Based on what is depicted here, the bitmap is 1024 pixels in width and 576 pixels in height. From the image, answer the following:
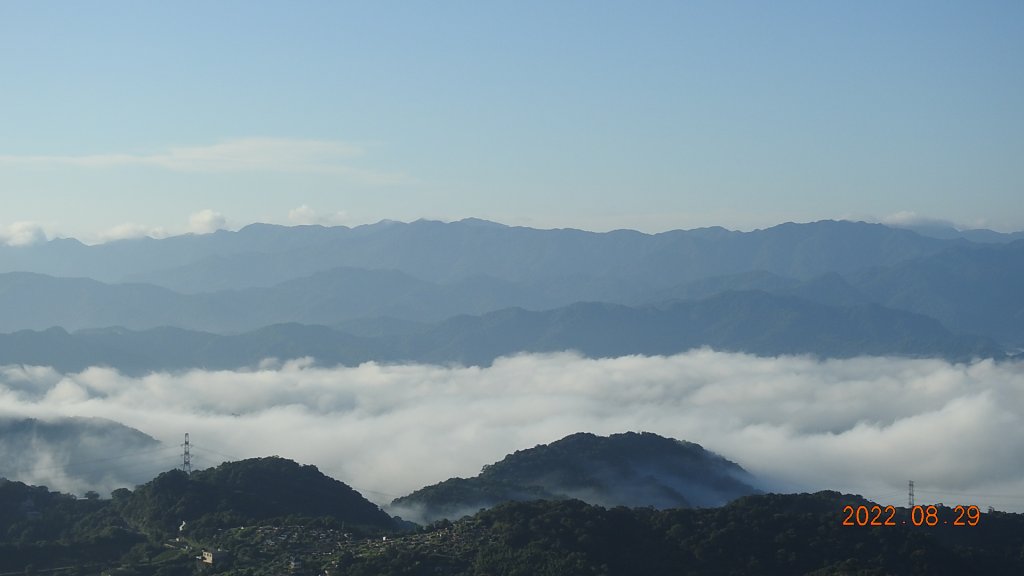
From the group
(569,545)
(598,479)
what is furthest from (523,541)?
(598,479)

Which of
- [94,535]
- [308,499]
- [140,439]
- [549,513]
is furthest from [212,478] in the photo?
[140,439]

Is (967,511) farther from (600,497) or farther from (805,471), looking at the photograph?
(805,471)
